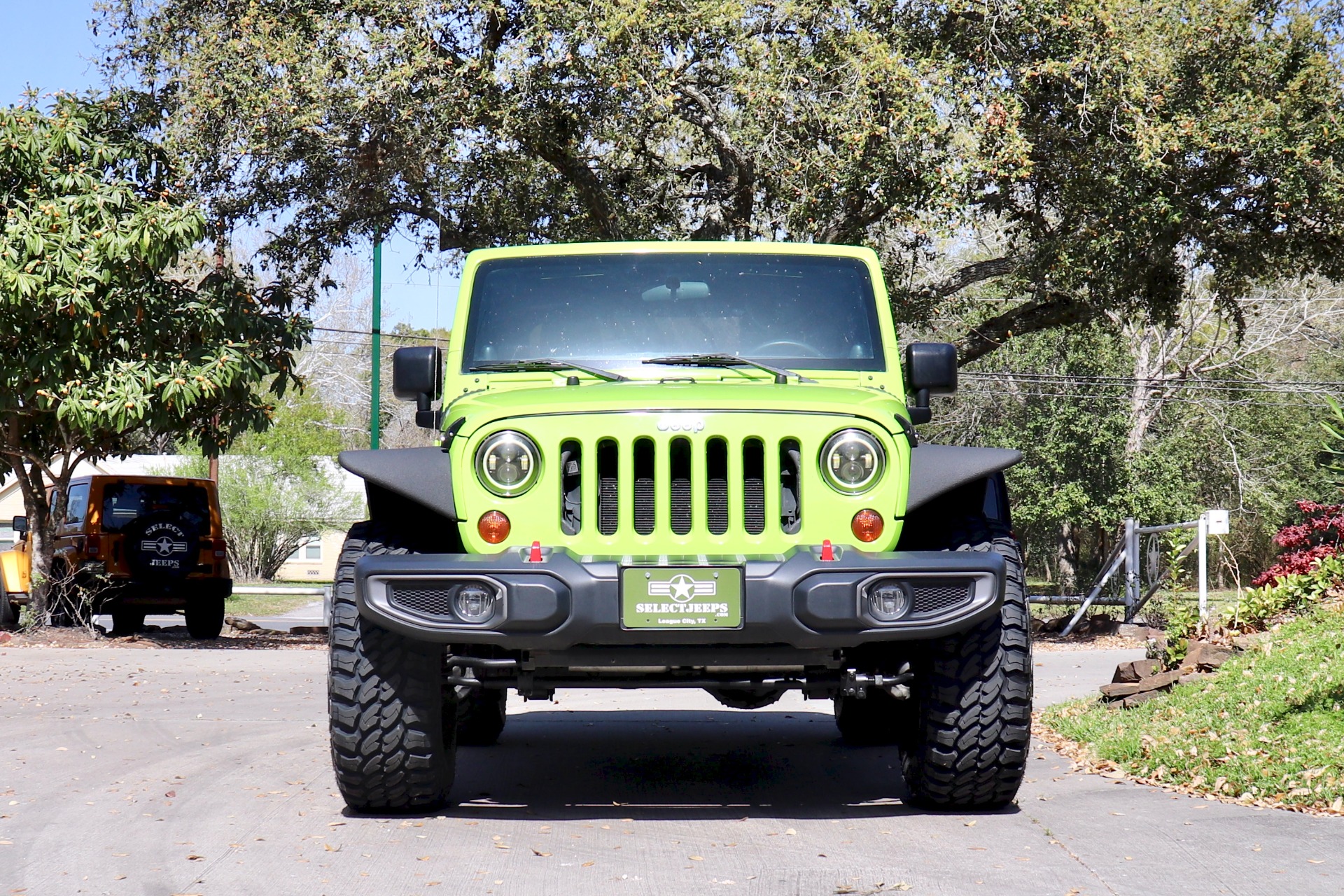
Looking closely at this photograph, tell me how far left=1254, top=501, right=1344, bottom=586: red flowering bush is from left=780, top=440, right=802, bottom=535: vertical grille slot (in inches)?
301

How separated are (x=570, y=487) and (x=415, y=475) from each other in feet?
1.81

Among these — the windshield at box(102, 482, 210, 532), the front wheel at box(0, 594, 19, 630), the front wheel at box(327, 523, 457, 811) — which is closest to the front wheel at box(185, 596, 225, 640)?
the windshield at box(102, 482, 210, 532)

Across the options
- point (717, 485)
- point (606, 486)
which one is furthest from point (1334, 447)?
point (606, 486)

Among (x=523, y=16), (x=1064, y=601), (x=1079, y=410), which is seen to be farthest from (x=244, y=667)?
(x=1079, y=410)

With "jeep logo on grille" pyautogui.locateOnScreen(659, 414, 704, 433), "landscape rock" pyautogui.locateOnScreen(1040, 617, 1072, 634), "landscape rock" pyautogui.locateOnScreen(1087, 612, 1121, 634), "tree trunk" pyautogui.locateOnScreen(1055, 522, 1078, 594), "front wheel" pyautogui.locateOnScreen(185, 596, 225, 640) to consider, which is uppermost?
"jeep logo on grille" pyautogui.locateOnScreen(659, 414, 704, 433)

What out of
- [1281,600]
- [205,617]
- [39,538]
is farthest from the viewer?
[205,617]

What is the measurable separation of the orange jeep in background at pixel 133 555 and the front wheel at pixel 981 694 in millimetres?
13302

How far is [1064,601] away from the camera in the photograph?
21.6 metres

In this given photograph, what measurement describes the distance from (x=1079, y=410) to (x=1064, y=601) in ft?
47.9

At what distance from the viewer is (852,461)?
17.5 feet

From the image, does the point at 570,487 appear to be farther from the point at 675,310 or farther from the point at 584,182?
the point at 584,182

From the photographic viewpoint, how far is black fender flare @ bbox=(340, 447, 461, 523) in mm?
5270

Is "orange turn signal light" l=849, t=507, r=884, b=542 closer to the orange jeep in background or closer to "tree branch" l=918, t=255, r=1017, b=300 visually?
the orange jeep in background

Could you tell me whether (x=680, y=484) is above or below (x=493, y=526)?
above
